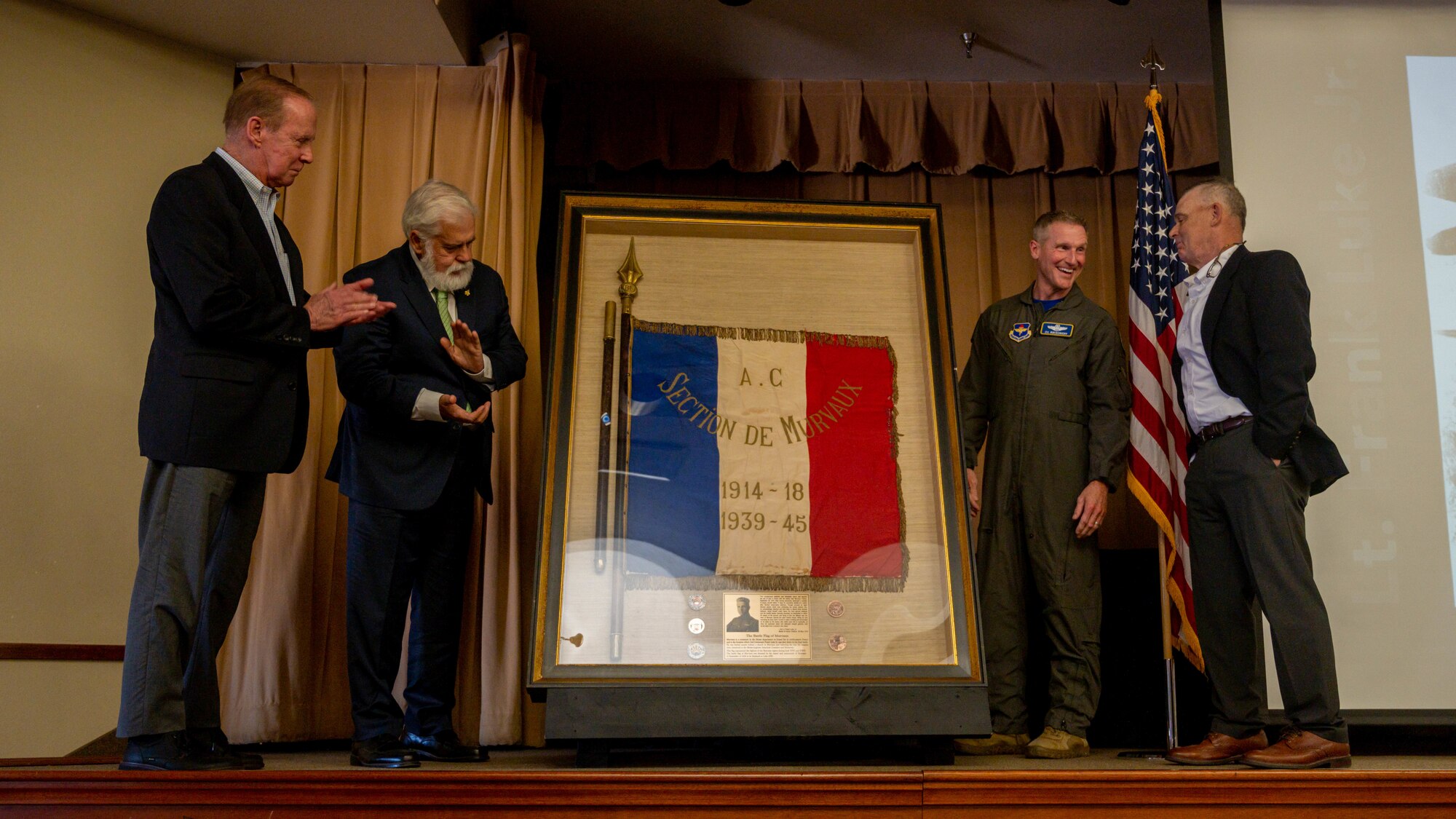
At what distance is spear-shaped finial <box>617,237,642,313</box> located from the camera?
2.97 m

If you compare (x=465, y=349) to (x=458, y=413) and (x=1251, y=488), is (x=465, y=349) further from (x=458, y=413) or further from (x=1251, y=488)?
(x=1251, y=488)

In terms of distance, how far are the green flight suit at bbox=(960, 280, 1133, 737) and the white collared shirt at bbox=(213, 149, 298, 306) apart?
1858 millimetres

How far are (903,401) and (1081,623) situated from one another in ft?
2.87

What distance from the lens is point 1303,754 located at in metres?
2.51

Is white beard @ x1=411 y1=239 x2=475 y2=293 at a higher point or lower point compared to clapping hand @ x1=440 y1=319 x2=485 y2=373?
higher

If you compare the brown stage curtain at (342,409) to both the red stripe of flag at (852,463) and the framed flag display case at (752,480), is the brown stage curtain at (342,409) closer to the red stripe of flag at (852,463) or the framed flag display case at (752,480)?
the framed flag display case at (752,480)

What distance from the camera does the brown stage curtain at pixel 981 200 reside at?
15.4 feet

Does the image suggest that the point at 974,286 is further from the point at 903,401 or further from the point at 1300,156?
the point at 903,401

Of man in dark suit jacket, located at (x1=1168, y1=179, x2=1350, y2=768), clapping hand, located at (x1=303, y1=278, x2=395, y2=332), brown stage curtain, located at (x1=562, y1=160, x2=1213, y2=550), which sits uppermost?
brown stage curtain, located at (x1=562, y1=160, x2=1213, y2=550)

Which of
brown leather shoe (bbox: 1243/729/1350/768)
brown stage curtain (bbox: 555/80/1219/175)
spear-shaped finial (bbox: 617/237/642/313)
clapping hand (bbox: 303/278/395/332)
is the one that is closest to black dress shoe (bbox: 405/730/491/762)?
clapping hand (bbox: 303/278/395/332)

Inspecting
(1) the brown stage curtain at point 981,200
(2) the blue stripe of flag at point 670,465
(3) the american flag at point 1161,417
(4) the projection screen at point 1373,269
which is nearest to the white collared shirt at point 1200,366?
→ (3) the american flag at point 1161,417

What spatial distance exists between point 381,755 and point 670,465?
980mm

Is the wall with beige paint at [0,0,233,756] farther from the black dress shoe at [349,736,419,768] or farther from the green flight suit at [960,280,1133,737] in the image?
the green flight suit at [960,280,1133,737]

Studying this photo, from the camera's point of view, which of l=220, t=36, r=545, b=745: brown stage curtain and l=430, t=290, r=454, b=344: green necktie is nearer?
l=430, t=290, r=454, b=344: green necktie
